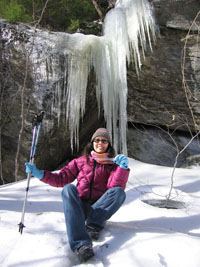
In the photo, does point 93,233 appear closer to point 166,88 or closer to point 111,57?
point 111,57

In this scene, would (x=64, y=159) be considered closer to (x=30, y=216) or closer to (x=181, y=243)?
(x=30, y=216)

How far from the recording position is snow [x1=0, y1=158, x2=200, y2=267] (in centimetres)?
160

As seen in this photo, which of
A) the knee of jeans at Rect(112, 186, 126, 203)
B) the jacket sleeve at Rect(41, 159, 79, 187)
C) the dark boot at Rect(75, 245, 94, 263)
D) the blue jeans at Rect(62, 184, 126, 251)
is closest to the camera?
the dark boot at Rect(75, 245, 94, 263)

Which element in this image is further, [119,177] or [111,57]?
[111,57]

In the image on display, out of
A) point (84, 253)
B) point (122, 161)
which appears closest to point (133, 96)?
point (122, 161)

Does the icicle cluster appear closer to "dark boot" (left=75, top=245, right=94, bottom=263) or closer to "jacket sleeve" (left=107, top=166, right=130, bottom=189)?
"jacket sleeve" (left=107, top=166, right=130, bottom=189)

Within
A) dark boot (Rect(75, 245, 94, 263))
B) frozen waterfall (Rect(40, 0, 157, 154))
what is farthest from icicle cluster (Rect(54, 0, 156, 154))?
dark boot (Rect(75, 245, 94, 263))

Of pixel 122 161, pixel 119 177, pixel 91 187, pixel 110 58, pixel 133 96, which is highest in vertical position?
pixel 110 58

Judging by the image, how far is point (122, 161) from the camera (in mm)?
2078

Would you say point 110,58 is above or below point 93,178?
above

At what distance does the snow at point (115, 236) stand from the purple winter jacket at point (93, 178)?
0.30 m

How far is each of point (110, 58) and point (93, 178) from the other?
13.1 feet

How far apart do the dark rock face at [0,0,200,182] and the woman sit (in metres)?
3.24

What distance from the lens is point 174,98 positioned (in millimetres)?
6227
